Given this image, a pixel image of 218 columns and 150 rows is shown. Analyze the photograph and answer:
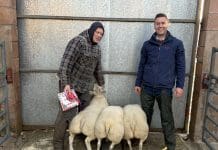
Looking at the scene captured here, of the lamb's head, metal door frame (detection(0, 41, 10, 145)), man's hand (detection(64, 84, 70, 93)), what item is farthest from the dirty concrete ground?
man's hand (detection(64, 84, 70, 93))

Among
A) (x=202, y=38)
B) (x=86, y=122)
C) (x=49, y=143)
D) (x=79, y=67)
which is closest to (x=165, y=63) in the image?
(x=202, y=38)

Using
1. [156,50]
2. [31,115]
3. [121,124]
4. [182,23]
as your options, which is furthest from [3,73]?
[182,23]

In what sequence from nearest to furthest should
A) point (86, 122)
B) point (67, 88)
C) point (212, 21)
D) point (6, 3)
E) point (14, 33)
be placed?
point (67, 88), point (86, 122), point (6, 3), point (212, 21), point (14, 33)

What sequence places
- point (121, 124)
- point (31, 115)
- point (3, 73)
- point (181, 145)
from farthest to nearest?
1. point (31, 115)
2. point (181, 145)
3. point (3, 73)
4. point (121, 124)

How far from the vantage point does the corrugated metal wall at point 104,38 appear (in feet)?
16.0

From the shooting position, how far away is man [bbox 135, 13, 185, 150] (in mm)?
4133

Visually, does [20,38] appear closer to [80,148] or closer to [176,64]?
[80,148]

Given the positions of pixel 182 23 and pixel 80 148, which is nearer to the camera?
pixel 80 148

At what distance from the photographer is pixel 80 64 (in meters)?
4.19

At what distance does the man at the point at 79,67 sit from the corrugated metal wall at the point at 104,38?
0.75m

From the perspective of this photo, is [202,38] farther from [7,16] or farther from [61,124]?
[7,16]

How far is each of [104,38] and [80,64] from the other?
983 mm

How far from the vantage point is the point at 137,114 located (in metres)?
4.30

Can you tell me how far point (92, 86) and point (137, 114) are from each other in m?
0.81
